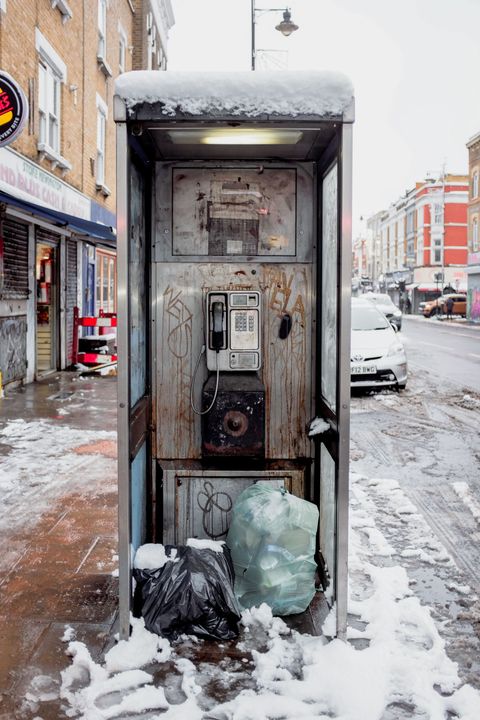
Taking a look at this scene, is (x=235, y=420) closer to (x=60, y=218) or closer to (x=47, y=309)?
(x=60, y=218)

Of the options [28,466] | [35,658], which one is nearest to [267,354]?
[35,658]

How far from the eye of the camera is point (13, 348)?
40.1 feet

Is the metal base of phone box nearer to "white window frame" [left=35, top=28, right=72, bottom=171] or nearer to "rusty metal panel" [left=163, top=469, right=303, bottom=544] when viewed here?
"rusty metal panel" [left=163, top=469, right=303, bottom=544]

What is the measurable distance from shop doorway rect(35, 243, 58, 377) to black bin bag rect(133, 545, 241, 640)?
38.8 ft

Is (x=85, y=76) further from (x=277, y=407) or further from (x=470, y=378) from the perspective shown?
(x=277, y=407)

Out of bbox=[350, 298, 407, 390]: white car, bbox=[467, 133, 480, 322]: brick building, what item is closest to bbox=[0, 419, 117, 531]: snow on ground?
bbox=[350, 298, 407, 390]: white car

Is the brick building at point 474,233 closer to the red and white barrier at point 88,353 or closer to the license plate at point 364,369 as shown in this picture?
the red and white barrier at point 88,353

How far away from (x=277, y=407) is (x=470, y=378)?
10604 mm

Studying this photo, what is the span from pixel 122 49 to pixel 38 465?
17.9 m

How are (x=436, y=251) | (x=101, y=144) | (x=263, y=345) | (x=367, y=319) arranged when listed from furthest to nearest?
(x=436, y=251) → (x=101, y=144) → (x=367, y=319) → (x=263, y=345)

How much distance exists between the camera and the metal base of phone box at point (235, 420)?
4309mm

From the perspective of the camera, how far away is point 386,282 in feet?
262

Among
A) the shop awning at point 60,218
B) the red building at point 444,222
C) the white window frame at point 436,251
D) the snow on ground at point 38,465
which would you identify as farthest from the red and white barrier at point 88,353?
the white window frame at point 436,251

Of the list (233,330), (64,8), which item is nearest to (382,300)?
(64,8)
